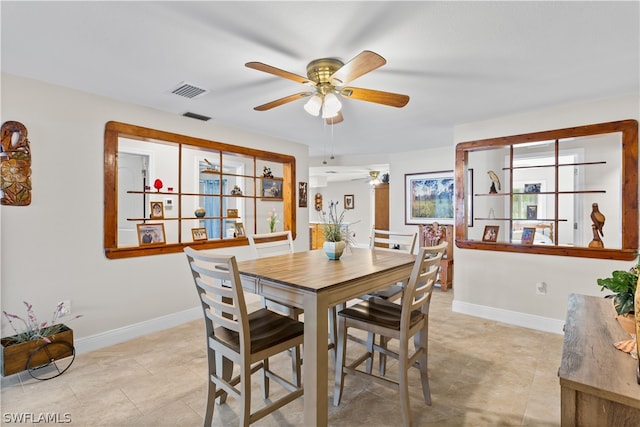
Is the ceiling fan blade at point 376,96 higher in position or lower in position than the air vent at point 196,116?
lower

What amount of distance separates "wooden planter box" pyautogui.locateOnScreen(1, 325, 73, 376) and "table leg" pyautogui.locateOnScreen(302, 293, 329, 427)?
204 centimetres

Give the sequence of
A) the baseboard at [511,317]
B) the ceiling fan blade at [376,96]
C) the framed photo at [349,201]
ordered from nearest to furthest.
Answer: the ceiling fan blade at [376,96] < the baseboard at [511,317] < the framed photo at [349,201]

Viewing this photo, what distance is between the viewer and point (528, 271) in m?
3.32

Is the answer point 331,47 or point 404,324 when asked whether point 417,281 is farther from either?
point 331,47

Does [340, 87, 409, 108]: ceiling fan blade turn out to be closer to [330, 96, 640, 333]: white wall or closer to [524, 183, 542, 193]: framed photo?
[330, 96, 640, 333]: white wall

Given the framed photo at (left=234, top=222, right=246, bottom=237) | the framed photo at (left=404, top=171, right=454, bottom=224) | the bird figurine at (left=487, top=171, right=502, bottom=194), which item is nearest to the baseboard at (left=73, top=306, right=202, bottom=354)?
the framed photo at (left=234, top=222, right=246, bottom=237)

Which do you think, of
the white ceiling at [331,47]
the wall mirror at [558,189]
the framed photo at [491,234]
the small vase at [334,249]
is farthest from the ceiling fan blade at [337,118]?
the framed photo at [491,234]

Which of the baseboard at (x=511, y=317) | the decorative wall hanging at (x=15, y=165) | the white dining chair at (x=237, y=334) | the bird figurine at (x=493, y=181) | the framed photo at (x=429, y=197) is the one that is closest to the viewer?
the white dining chair at (x=237, y=334)

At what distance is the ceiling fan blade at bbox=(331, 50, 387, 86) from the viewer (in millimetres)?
1556

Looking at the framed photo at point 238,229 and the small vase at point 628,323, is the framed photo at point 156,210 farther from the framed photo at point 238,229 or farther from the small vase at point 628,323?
the small vase at point 628,323

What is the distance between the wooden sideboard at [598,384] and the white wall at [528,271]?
2151 mm

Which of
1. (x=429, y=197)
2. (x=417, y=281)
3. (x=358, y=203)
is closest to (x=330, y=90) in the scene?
(x=417, y=281)

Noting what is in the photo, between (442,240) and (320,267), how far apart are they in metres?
3.63

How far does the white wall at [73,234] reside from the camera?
236 centimetres
